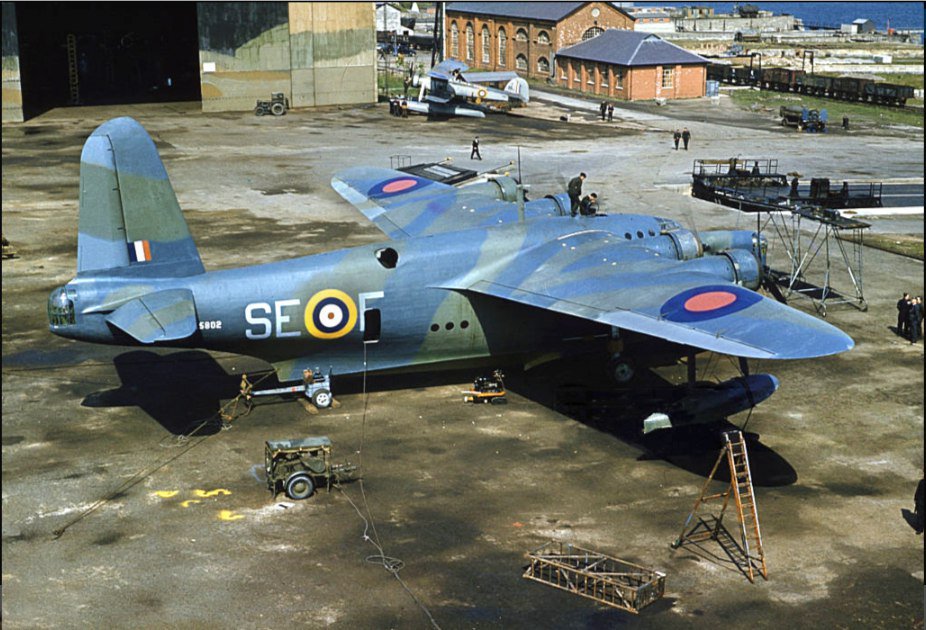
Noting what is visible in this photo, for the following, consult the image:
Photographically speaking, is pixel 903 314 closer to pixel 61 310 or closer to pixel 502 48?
pixel 61 310

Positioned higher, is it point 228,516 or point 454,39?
point 454,39

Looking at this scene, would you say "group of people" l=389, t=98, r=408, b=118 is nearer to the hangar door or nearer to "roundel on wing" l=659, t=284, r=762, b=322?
the hangar door

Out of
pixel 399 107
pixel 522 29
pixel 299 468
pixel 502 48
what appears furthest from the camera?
pixel 502 48

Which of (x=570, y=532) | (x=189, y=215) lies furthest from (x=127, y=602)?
(x=189, y=215)

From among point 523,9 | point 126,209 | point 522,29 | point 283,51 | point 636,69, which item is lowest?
point 126,209

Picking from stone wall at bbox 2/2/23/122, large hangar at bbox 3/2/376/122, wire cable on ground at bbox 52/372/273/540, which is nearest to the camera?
wire cable on ground at bbox 52/372/273/540

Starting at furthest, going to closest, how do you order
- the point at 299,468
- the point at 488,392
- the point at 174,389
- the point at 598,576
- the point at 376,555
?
the point at 174,389 → the point at 488,392 → the point at 299,468 → the point at 376,555 → the point at 598,576

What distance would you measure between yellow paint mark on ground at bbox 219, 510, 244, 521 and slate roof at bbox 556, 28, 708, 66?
83757mm

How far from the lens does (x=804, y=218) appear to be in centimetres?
4822

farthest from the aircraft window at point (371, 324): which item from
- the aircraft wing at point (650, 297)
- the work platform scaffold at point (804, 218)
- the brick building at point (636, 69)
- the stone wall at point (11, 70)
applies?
the brick building at point (636, 69)

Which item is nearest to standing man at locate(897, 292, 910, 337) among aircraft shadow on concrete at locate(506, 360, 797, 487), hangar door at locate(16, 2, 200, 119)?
aircraft shadow on concrete at locate(506, 360, 797, 487)

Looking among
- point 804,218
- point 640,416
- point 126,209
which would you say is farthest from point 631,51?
point 126,209

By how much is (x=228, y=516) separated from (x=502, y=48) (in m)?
105

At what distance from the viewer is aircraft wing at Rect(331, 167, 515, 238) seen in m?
36.2
